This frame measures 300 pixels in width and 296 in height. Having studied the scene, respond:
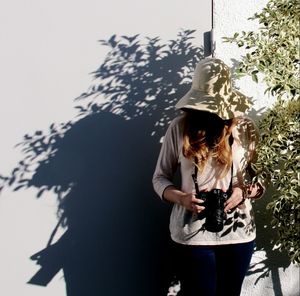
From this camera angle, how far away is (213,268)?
2.72 metres

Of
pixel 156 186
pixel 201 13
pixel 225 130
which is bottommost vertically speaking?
pixel 156 186

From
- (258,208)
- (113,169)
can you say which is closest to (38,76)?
(113,169)

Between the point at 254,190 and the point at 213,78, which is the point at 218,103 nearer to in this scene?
the point at 213,78

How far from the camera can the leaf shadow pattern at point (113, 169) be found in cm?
299

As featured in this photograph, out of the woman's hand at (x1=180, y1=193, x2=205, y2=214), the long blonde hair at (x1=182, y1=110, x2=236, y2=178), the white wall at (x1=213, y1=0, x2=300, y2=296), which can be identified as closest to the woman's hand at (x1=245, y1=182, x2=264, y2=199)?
the long blonde hair at (x1=182, y1=110, x2=236, y2=178)

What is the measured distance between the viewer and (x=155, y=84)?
10.4 ft

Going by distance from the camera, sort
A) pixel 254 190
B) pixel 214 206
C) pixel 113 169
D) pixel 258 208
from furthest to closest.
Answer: pixel 258 208 < pixel 113 169 < pixel 254 190 < pixel 214 206

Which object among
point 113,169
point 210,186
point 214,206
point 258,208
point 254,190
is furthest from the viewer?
point 258,208

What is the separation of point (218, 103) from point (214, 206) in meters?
0.59

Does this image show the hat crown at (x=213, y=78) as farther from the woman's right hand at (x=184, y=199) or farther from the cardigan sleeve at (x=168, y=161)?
the woman's right hand at (x=184, y=199)

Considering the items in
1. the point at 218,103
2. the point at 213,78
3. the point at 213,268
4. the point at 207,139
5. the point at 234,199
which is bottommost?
the point at 213,268

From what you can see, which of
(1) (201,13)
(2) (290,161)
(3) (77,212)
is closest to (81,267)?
(3) (77,212)

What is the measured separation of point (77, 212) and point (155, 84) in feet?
3.30

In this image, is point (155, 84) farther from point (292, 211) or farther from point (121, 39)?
point (292, 211)
